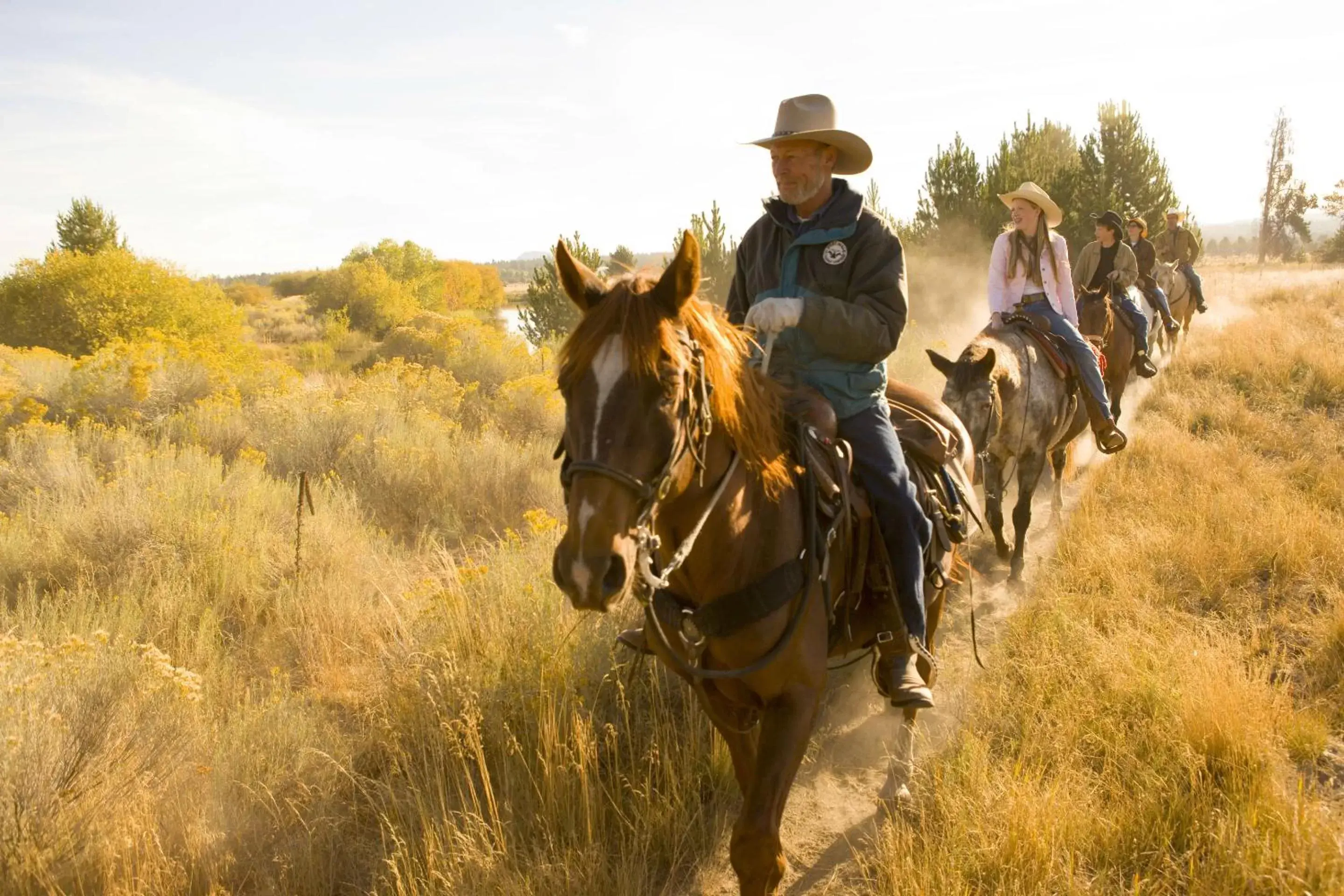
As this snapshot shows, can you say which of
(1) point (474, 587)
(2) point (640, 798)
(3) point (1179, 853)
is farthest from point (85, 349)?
(3) point (1179, 853)

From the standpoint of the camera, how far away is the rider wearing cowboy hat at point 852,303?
296cm

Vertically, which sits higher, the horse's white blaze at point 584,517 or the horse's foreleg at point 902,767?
the horse's white blaze at point 584,517

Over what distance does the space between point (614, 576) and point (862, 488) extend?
1.67 m

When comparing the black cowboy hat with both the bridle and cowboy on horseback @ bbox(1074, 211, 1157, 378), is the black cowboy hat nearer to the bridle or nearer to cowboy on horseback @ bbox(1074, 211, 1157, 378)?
cowboy on horseback @ bbox(1074, 211, 1157, 378)

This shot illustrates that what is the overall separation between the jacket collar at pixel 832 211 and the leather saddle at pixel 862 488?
2.22 ft

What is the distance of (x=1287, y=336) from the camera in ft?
41.4

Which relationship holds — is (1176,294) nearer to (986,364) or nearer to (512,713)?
(986,364)

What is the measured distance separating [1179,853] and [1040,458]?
14.5 ft

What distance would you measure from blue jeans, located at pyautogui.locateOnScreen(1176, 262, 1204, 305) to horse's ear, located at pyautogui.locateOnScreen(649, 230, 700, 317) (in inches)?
696

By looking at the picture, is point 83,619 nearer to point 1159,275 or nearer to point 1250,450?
point 1250,450

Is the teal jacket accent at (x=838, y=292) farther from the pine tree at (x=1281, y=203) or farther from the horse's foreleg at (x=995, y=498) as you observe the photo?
the pine tree at (x=1281, y=203)

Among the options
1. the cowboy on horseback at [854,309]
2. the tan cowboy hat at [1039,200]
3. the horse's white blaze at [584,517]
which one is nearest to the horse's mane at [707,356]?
the horse's white blaze at [584,517]

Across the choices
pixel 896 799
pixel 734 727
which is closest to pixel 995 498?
pixel 896 799

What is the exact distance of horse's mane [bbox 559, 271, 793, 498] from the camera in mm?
1873
